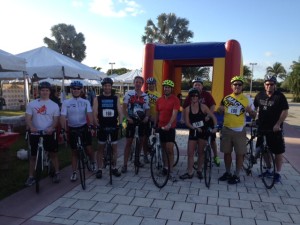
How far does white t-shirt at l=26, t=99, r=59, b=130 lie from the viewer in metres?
5.08

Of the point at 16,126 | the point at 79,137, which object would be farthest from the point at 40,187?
the point at 16,126

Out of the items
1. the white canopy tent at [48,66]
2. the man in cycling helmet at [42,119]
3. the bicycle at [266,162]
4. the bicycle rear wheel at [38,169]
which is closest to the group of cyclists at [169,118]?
the man in cycling helmet at [42,119]

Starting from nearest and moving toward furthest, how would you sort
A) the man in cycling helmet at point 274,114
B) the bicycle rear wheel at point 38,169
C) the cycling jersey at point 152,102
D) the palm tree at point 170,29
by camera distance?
the bicycle rear wheel at point 38,169 < the man in cycling helmet at point 274,114 < the cycling jersey at point 152,102 < the palm tree at point 170,29

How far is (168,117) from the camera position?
5648 mm

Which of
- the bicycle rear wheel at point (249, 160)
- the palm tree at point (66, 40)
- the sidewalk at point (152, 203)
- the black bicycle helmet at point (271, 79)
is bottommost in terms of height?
the sidewalk at point (152, 203)

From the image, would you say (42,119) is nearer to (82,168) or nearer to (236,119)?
(82,168)

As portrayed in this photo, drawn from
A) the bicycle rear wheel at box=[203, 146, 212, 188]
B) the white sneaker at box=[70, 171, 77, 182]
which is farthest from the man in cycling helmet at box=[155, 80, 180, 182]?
the white sneaker at box=[70, 171, 77, 182]

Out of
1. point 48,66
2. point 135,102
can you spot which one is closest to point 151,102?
point 135,102

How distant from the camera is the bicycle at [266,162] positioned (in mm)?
5383

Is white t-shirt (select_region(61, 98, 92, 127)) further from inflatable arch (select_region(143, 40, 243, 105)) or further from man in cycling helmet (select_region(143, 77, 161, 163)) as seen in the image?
inflatable arch (select_region(143, 40, 243, 105))

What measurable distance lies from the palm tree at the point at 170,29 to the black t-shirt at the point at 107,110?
35.5 m

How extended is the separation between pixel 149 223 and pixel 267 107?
10.00 feet

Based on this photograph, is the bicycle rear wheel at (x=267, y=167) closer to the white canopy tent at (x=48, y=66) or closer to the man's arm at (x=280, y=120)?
the man's arm at (x=280, y=120)

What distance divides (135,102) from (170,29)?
3595cm
